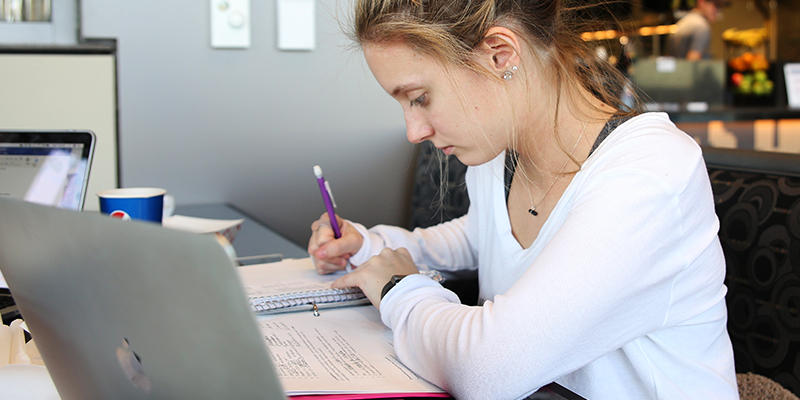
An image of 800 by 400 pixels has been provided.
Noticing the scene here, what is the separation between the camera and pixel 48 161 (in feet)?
3.07

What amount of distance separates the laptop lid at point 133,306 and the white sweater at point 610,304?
0.92 feet

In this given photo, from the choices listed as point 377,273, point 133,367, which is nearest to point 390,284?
point 377,273

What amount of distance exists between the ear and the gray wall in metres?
0.70

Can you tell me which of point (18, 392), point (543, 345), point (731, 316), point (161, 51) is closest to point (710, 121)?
point (731, 316)

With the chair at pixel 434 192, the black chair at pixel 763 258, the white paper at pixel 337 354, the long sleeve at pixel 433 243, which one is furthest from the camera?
the chair at pixel 434 192

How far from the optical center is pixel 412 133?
0.79m

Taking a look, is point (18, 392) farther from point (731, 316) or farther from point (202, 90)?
point (202, 90)

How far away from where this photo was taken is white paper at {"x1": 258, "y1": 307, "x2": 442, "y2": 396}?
0.51 meters

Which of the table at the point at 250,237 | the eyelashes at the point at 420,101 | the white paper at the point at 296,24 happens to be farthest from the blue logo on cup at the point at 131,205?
the white paper at the point at 296,24

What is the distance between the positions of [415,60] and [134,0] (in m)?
0.95

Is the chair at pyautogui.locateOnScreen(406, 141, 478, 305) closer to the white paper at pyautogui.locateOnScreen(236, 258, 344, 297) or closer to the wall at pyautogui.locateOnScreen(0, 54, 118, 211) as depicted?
the white paper at pyautogui.locateOnScreen(236, 258, 344, 297)

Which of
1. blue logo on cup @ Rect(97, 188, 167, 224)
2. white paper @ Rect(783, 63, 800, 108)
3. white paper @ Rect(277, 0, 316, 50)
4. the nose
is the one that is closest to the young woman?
the nose

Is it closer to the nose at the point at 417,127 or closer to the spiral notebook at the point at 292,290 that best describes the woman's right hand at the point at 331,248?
the spiral notebook at the point at 292,290

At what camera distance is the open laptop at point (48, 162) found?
3.04 feet
